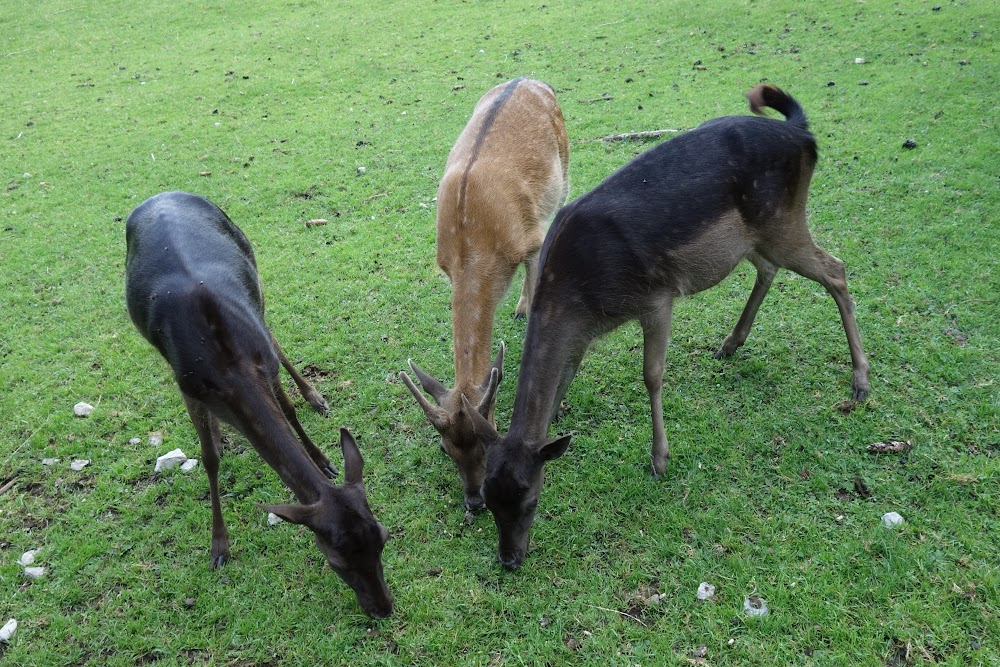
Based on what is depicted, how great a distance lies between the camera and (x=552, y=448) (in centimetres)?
378

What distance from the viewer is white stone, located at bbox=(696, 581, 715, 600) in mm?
3670

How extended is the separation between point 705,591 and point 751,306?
95.3 inches

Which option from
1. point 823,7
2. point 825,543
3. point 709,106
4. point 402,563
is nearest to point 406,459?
point 402,563

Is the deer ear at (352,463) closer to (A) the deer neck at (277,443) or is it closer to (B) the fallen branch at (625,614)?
(A) the deer neck at (277,443)

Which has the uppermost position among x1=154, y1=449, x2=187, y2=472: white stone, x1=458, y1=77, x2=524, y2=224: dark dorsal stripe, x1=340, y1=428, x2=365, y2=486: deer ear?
x1=458, y1=77, x2=524, y2=224: dark dorsal stripe

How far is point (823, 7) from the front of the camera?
12188 mm

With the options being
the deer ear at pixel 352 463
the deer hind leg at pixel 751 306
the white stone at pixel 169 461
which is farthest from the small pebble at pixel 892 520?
the white stone at pixel 169 461

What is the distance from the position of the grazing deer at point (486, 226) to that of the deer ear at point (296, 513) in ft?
3.34

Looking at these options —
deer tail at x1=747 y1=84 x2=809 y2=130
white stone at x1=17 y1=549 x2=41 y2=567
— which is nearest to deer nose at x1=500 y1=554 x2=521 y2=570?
white stone at x1=17 y1=549 x2=41 y2=567

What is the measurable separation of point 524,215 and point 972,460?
3.66 metres

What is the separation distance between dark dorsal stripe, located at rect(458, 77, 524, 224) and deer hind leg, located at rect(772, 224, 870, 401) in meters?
2.53

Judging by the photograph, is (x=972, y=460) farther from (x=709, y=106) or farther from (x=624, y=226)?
(x=709, y=106)

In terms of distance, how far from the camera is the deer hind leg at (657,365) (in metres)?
4.52

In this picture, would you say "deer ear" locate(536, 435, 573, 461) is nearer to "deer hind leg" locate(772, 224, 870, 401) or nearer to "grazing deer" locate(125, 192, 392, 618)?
"grazing deer" locate(125, 192, 392, 618)
